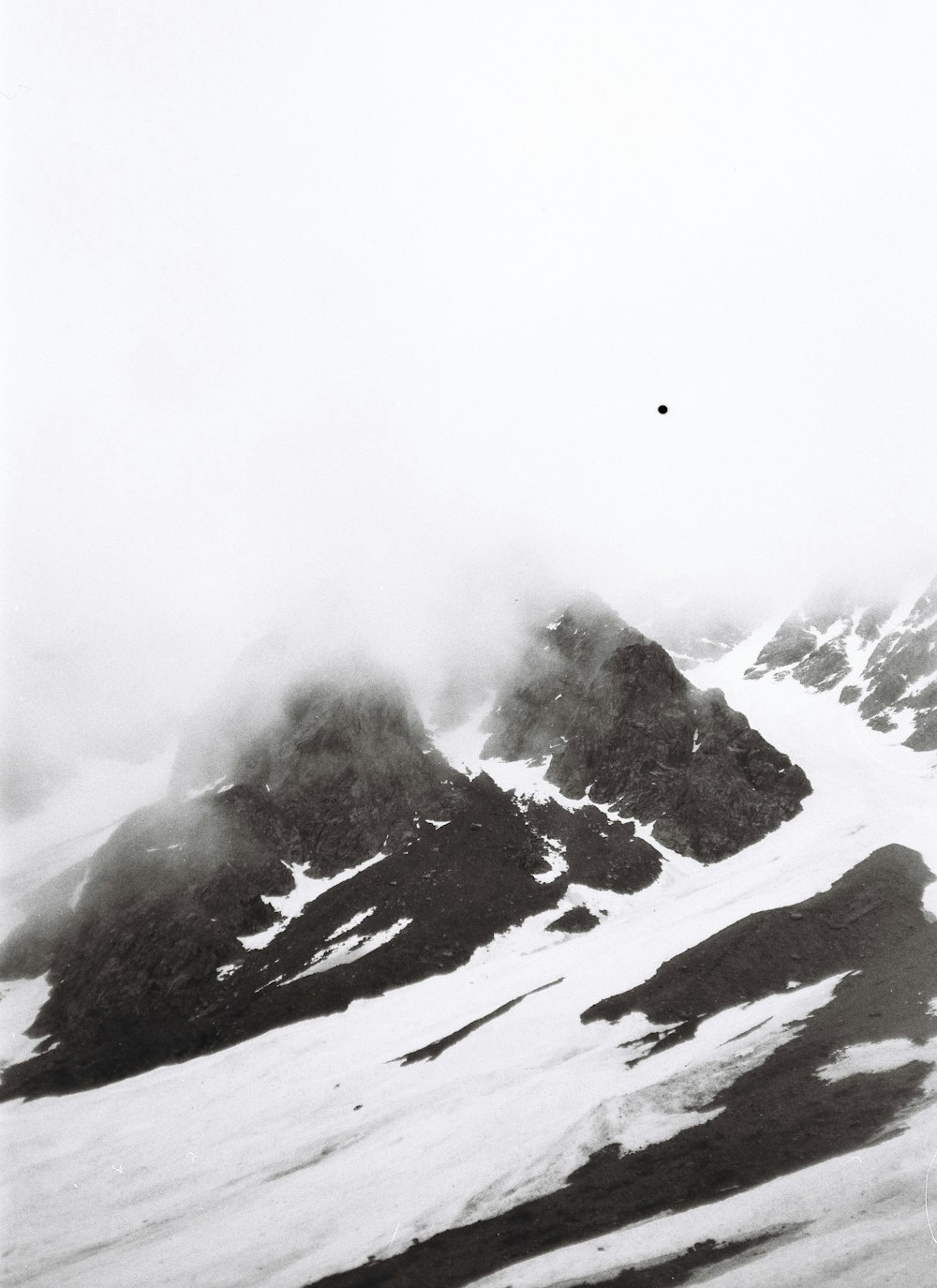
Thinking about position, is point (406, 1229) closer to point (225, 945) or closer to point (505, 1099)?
point (505, 1099)

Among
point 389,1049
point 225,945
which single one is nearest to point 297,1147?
point 389,1049

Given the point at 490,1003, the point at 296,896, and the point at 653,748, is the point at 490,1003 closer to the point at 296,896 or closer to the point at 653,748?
the point at 296,896

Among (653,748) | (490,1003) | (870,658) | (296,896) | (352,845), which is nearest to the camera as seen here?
(490,1003)

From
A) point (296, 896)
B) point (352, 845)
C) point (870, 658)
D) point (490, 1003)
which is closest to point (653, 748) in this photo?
point (352, 845)

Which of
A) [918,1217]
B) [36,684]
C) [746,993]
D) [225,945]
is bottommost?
[746,993]

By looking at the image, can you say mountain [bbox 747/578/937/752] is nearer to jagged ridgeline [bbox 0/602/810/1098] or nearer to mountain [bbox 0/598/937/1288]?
mountain [bbox 0/598/937/1288]

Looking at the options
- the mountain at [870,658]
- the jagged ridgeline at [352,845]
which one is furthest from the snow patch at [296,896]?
the mountain at [870,658]
